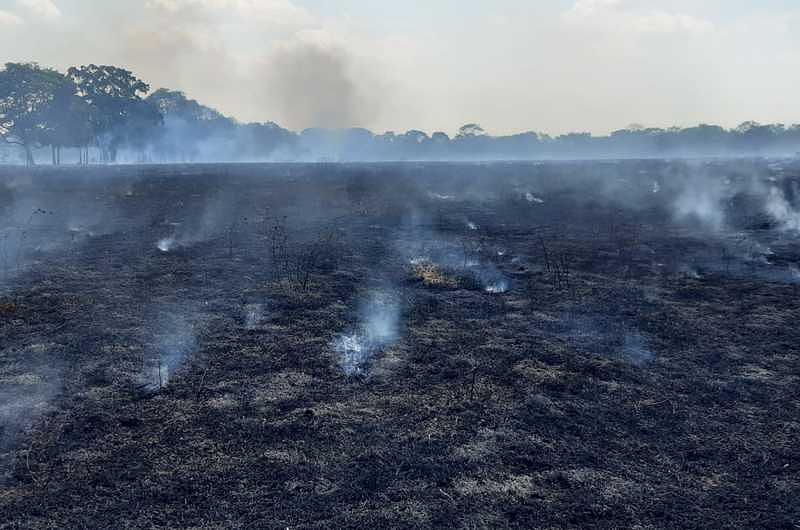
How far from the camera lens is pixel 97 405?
8031 mm

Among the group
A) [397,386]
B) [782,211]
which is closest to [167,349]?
[397,386]

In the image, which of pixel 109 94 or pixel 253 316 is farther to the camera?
pixel 109 94

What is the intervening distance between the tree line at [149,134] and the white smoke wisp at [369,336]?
7415 cm

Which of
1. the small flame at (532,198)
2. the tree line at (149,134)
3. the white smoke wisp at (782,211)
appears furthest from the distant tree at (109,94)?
the white smoke wisp at (782,211)

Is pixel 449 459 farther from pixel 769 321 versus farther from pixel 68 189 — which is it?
pixel 68 189

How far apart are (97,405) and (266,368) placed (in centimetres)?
267

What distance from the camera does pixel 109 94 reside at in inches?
3238

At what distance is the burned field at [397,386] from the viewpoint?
19.7 feet

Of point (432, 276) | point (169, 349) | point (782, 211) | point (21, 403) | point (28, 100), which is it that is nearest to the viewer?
point (21, 403)

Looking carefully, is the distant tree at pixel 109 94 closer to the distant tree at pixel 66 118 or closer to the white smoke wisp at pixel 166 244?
the distant tree at pixel 66 118

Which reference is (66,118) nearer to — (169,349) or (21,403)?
(169,349)

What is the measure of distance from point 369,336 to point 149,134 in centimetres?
10187

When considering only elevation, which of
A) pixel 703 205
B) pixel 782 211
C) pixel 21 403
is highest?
pixel 703 205

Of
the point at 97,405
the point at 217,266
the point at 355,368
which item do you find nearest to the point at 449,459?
the point at 355,368
